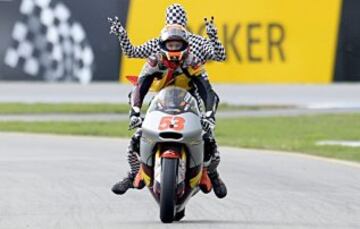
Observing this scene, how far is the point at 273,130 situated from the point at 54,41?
26.9 ft

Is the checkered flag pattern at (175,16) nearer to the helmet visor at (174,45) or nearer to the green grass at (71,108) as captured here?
the helmet visor at (174,45)

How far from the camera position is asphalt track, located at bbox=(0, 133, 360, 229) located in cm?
1048

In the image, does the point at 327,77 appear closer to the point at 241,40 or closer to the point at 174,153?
the point at 241,40

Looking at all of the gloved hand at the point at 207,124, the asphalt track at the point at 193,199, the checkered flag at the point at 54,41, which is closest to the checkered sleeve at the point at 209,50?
the gloved hand at the point at 207,124

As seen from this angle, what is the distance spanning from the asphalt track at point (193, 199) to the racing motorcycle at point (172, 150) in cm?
25

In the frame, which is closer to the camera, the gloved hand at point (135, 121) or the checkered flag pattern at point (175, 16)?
the gloved hand at point (135, 121)

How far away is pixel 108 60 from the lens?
29.2 metres

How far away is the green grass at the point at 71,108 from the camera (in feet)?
91.2

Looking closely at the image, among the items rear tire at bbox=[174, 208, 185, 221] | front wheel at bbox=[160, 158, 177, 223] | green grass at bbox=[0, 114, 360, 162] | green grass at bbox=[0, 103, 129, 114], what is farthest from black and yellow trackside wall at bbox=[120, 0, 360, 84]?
front wheel at bbox=[160, 158, 177, 223]

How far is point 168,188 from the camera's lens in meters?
10.0

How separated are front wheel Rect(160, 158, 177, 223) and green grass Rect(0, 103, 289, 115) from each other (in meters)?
17.4

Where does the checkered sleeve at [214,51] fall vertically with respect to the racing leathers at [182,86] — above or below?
above

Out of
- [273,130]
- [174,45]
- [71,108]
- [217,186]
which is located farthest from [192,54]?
[71,108]

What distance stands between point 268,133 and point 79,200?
34.5 ft
